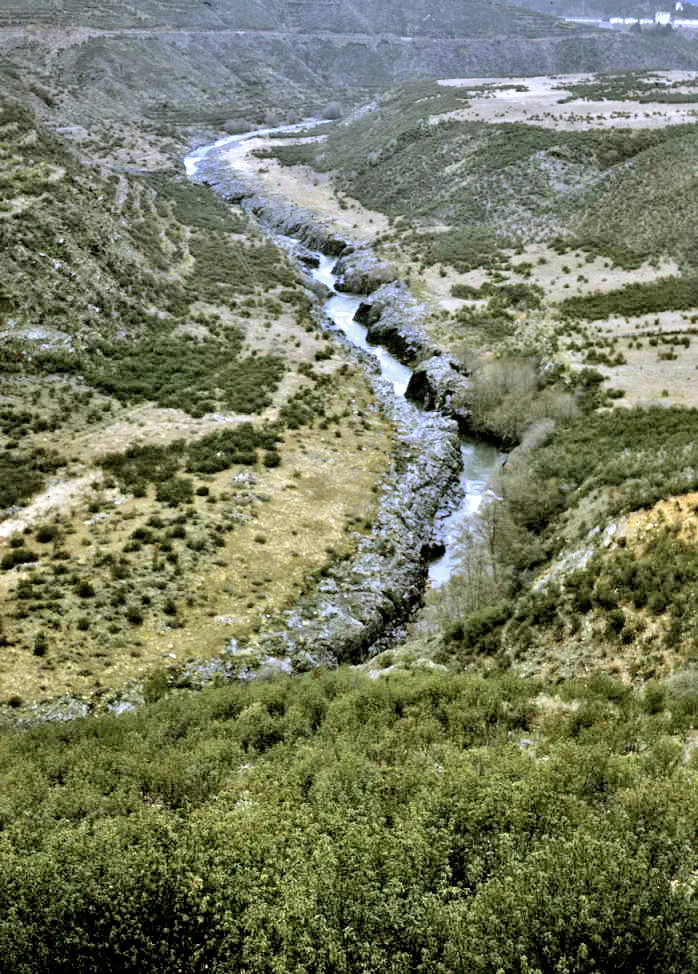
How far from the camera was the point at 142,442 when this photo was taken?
91.6 ft

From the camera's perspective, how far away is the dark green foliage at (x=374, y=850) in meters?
7.20

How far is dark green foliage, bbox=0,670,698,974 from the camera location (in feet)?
23.6

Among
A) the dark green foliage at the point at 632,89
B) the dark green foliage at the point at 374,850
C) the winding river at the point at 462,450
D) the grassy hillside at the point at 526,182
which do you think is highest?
the dark green foliage at the point at 632,89

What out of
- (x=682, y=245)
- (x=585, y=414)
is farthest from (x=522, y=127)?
(x=585, y=414)

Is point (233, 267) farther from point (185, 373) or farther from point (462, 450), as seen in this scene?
point (462, 450)

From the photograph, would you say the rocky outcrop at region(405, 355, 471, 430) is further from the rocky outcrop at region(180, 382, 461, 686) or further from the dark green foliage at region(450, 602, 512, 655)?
the dark green foliage at region(450, 602, 512, 655)

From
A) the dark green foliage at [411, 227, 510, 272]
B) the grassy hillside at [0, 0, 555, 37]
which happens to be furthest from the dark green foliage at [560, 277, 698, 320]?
the grassy hillside at [0, 0, 555, 37]

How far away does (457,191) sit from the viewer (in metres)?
68.2

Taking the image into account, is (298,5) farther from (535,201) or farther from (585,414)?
(585,414)

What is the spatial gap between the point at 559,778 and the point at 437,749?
2.30 metres

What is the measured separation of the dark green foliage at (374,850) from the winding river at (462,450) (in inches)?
501

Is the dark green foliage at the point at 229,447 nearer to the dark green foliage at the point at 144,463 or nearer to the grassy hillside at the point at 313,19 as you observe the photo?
the dark green foliage at the point at 144,463

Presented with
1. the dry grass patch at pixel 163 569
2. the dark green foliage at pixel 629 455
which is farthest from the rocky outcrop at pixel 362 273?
the dry grass patch at pixel 163 569

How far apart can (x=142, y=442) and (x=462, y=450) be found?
14767mm
